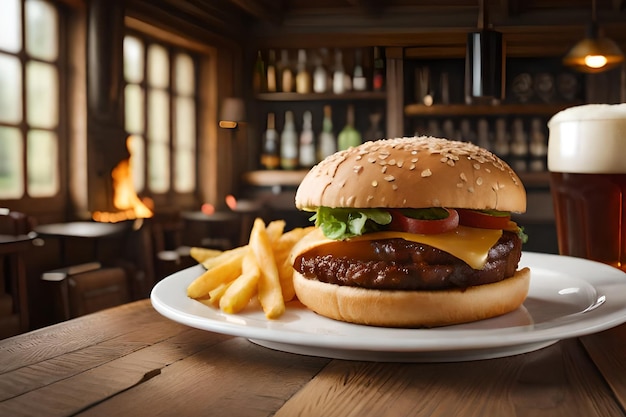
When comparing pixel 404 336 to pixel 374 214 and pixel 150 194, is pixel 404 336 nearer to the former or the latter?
pixel 374 214

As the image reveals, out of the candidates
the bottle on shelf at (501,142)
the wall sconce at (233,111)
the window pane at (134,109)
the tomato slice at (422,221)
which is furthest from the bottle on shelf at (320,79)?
the tomato slice at (422,221)

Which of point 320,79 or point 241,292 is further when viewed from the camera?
point 320,79


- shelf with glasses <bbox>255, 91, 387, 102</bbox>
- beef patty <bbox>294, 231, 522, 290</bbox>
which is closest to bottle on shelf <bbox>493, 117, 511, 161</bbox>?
shelf with glasses <bbox>255, 91, 387, 102</bbox>

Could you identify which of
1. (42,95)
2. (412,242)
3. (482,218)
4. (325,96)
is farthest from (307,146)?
(412,242)

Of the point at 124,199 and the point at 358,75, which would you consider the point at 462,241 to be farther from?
the point at 358,75

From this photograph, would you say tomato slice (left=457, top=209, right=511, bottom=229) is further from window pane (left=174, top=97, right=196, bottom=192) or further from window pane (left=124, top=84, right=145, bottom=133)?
window pane (left=174, top=97, right=196, bottom=192)

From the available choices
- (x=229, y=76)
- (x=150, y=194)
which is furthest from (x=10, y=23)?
(x=229, y=76)
